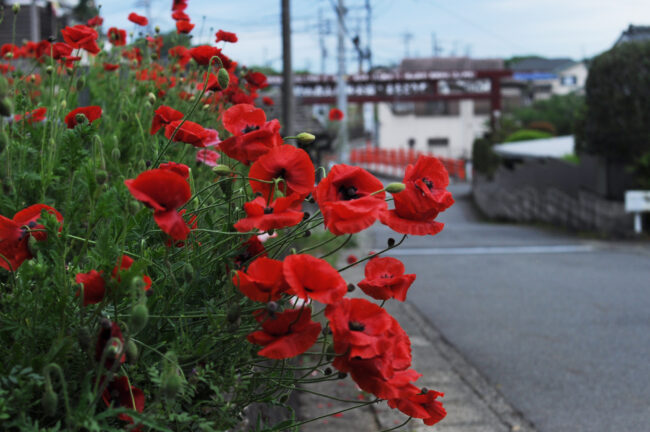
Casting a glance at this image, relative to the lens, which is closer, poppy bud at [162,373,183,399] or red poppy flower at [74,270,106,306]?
poppy bud at [162,373,183,399]

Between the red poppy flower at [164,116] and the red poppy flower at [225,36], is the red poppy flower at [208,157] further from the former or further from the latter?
the red poppy flower at [225,36]

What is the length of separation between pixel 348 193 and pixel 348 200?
0.06 feet

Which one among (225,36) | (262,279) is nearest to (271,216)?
(262,279)

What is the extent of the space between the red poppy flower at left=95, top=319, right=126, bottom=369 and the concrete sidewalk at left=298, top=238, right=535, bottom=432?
86.9 inches

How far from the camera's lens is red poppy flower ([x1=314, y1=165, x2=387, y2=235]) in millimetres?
1170

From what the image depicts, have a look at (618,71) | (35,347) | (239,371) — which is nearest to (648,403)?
(239,371)

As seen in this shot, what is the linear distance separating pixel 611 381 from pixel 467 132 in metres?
53.6

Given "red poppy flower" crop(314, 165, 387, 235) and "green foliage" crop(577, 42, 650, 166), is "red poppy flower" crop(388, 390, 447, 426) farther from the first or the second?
"green foliage" crop(577, 42, 650, 166)

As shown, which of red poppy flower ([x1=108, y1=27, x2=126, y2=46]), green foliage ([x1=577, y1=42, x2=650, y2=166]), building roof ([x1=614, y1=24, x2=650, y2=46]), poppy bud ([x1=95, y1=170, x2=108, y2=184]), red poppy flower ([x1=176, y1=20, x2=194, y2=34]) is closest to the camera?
poppy bud ([x1=95, y1=170, x2=108, y2=184])

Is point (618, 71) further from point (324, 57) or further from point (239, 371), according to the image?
point (324, 57)

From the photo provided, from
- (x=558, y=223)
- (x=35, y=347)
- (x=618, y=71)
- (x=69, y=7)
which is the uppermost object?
(x=69, y=7)

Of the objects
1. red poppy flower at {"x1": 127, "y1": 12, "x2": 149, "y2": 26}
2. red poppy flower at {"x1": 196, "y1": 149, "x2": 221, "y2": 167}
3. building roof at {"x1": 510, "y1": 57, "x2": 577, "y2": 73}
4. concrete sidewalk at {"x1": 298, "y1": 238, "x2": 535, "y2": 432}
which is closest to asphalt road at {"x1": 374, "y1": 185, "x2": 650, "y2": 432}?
concrete sidewalk at {"x1": 298, "y1": 238, "x2": 535, "y2": 432}

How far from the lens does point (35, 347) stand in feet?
3.83

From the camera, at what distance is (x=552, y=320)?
6406 millimetres
